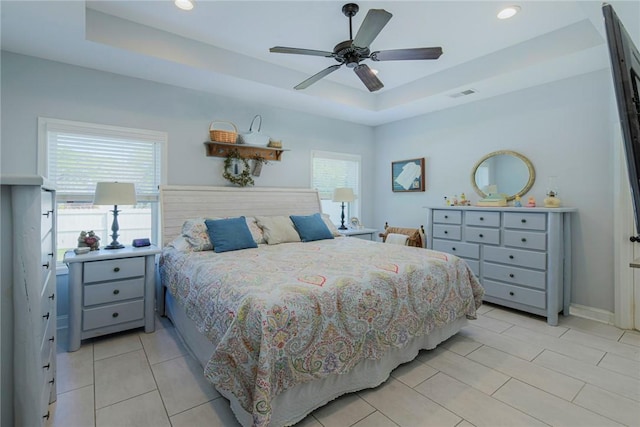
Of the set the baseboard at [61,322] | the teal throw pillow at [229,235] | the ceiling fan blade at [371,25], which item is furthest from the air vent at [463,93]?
the baseboard at [61,322]

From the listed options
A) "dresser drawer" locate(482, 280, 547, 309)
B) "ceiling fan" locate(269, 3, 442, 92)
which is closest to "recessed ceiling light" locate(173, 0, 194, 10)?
"ceiling fan" locate(269, 3, 442, 92)

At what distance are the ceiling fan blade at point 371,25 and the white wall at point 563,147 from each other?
257 cm

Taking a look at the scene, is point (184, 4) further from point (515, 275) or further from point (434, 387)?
point (515, 275)

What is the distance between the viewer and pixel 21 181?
1075 millimetres

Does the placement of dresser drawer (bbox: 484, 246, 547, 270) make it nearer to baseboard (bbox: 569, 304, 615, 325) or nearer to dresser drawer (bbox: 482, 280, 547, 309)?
dresser drawer (bbox: 482, 280, 547, 309)

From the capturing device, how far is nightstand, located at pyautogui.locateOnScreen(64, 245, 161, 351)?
255 cm

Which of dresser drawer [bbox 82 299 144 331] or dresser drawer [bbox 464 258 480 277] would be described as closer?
dresser drawer [bbox 82 299 144 331]

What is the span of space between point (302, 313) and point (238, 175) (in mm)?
2738

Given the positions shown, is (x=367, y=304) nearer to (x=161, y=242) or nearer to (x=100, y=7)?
(x=161, y=242)

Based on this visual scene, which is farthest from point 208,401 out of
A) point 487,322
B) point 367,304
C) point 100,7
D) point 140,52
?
point 100,7

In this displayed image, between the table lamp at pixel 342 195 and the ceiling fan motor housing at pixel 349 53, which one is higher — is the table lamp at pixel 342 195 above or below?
below

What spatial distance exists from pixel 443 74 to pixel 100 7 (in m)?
3.59

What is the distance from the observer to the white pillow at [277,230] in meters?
3.44

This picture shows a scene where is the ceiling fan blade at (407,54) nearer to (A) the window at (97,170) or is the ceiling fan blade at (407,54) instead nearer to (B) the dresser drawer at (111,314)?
(A) the window at (97,170)
